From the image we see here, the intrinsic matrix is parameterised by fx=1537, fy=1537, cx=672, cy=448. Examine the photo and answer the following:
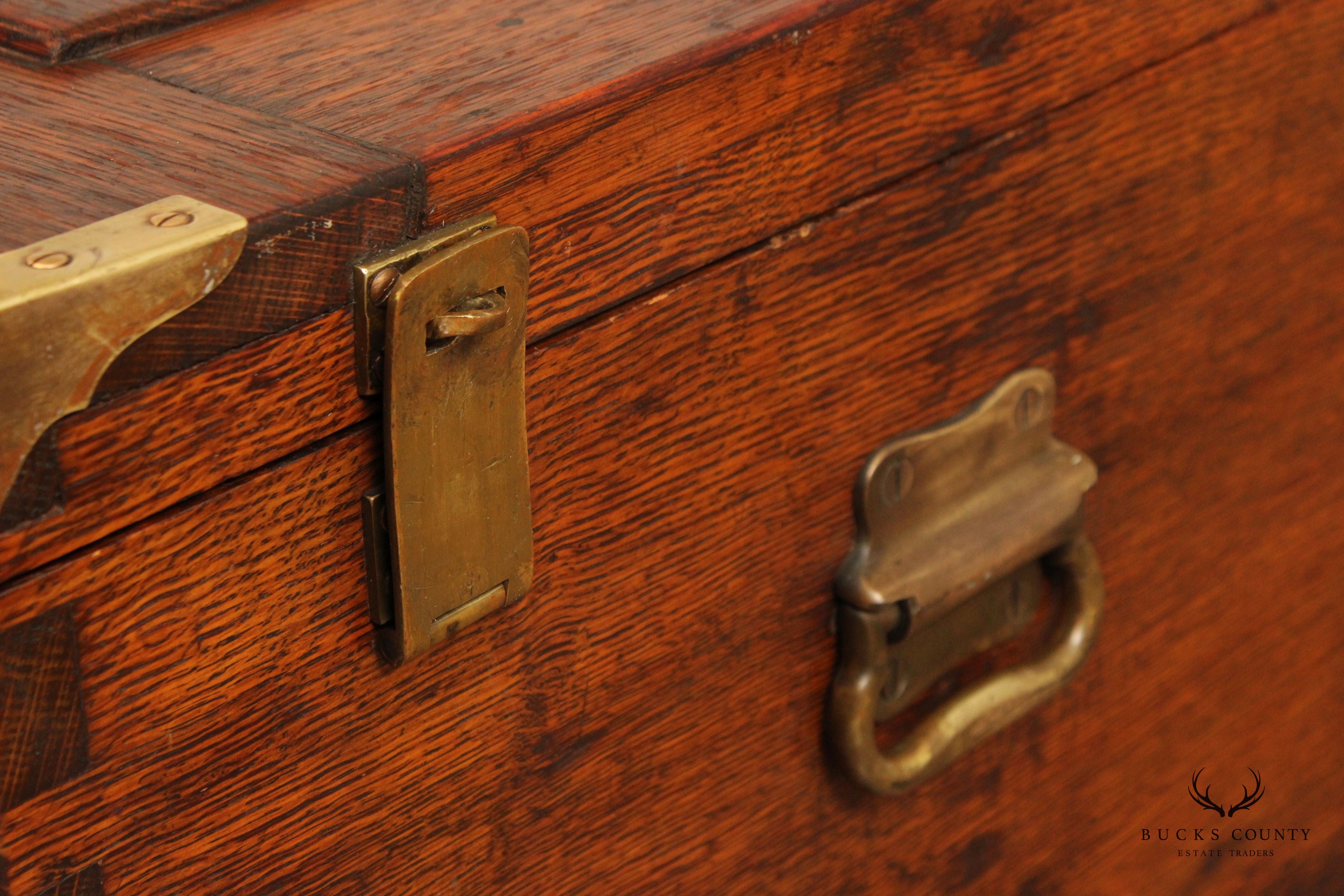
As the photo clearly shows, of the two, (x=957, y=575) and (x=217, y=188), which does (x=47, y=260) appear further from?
(x=957, y=575)

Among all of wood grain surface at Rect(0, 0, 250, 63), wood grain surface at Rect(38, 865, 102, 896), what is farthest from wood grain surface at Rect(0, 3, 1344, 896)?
wood grain surface at Rect(0, 0, 250, 63)

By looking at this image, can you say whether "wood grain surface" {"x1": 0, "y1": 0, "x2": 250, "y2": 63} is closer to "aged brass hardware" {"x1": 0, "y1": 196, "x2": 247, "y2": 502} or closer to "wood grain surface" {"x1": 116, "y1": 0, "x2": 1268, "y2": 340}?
"wood grain surface" {"x1": 116, "y1": 0, "x2": 1268, "y2": 340}

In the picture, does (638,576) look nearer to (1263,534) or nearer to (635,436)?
(635,436)

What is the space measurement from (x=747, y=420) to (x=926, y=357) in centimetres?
13

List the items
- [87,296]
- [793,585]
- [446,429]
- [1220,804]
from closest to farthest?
[87,296] → [446,429] → [793,585] → [1220,804]

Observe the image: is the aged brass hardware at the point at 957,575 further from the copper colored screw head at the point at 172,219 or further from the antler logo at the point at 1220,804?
the copper colored screw head at the point at 172,219

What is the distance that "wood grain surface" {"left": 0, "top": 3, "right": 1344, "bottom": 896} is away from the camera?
540 mm

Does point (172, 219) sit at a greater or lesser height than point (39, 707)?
greater

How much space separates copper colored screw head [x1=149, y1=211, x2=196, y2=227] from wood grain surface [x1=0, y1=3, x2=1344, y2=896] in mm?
94

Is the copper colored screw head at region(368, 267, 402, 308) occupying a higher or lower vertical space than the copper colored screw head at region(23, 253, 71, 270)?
lower

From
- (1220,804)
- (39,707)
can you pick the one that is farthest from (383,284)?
(1220,804)

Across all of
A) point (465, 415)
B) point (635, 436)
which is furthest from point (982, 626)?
point (465, 415)

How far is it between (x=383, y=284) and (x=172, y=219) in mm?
77

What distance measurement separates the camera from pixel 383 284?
521 mm
